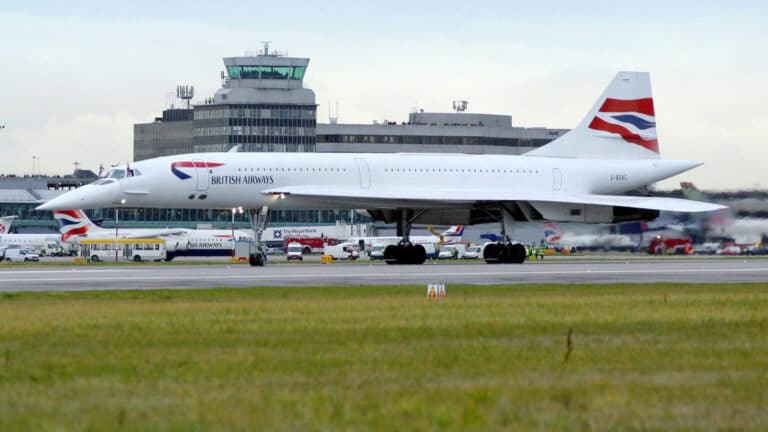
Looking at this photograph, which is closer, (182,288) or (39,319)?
(39,319)

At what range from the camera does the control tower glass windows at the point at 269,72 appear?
158 m

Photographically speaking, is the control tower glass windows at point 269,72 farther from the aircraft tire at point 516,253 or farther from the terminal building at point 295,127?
the aircraft tire at point 516,253

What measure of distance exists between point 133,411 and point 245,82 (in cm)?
14981

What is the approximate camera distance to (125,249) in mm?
96938

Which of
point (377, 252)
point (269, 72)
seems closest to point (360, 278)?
point (377, 252)

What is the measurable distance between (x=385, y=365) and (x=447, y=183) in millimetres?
34687

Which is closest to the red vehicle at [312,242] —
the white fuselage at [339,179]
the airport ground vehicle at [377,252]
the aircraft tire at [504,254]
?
the airport ground vehicle at [377,252]

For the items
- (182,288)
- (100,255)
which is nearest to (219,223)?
(100,255)

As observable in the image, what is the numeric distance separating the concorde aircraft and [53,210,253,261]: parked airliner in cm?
5059

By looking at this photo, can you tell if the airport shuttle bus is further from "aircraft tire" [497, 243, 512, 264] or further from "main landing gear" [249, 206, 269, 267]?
"aircraft tire" [497, 243, 512, 264]

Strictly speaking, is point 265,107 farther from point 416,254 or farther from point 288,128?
point 416,254

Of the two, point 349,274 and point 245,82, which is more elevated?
point 245,82

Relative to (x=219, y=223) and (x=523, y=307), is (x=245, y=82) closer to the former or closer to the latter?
(x=219, y=223)

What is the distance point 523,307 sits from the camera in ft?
75.5
